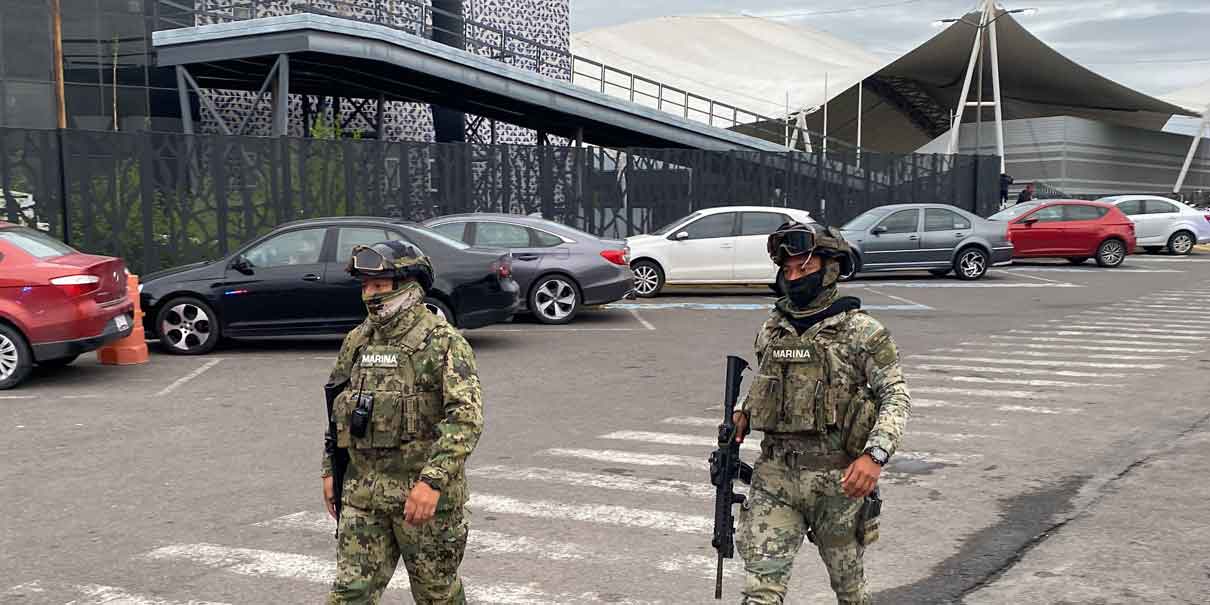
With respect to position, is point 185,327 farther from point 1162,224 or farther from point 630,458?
point 1162,224

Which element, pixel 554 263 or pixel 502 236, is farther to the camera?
pixel 502 236

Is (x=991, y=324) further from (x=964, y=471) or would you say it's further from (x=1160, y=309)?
(x=964, y=471)

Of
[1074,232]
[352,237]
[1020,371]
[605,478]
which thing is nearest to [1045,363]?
[1020,371]

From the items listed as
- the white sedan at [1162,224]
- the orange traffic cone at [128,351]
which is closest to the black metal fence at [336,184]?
the orange traffic cone at [128,351]

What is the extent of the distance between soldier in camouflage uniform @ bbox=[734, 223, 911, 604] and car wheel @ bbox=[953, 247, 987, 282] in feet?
64.4

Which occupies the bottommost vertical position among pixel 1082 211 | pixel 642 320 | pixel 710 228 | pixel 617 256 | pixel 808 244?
pixel 642 320

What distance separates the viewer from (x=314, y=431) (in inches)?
339

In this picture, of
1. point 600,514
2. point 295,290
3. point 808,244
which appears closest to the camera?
point 808,244

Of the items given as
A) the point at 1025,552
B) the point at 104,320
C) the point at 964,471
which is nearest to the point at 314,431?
the point at 104,320

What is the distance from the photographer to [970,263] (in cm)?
2277

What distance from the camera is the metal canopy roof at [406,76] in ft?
81.8

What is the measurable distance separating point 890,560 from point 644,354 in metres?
7.40

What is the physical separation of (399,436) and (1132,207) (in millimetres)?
31080

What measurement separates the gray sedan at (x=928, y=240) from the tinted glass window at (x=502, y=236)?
896cm
